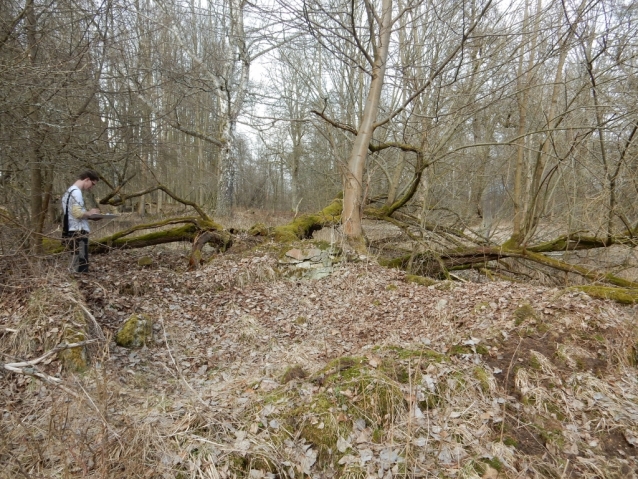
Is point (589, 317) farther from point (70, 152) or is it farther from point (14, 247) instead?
point (70, 152)

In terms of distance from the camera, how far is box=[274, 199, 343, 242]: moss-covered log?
7.48m

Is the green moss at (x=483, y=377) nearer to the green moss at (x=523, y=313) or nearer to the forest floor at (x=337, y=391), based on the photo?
the forest floor at (x=337, y=391)

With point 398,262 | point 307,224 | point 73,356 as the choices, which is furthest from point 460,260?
point 73,356

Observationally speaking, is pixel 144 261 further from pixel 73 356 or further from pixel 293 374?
pixel 293 374

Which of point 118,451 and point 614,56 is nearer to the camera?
point 118,451

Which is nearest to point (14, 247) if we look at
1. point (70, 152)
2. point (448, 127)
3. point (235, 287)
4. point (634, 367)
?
point (70, 152)

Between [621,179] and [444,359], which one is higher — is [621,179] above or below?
above

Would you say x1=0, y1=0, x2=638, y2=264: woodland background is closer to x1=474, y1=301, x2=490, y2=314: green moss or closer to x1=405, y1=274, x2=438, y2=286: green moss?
x1=405, y1=274, x2=438, y2=286: green moss

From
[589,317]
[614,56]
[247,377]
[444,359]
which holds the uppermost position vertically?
[614,56]

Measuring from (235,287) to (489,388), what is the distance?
161 inches

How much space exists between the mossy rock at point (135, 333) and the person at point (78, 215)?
176cm

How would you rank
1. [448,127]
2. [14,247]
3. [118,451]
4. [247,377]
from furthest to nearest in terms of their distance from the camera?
[448,127]
[14,247]
[247,377]
[118,451]

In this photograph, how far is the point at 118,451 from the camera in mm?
2271

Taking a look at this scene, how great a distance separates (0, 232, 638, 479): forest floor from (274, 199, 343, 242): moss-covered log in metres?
2.60
